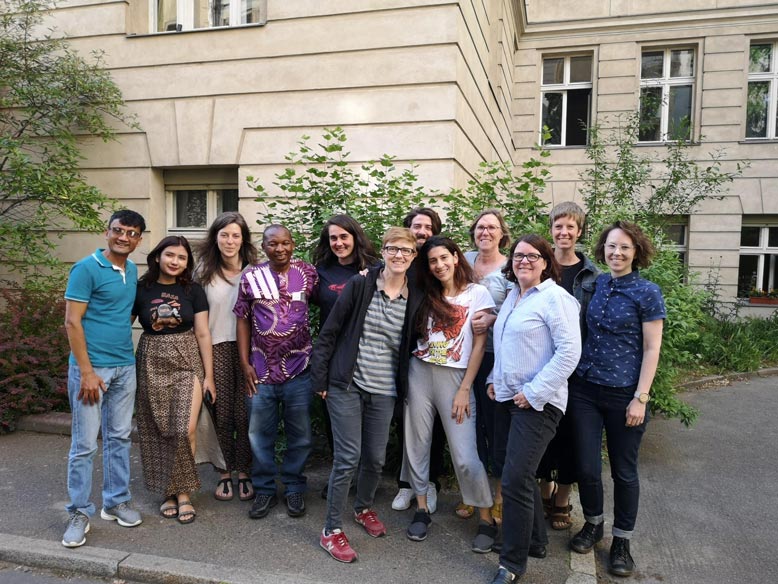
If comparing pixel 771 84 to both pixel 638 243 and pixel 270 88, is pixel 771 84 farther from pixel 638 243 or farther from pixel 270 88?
pixel 638 243

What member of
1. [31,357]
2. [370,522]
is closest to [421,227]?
[370,522]

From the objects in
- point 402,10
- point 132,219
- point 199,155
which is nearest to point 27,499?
point 132,219

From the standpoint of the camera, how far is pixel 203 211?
7.82 metres

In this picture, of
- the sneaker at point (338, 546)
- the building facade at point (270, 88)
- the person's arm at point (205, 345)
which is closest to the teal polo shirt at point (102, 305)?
the person's arm at point (205, 345)

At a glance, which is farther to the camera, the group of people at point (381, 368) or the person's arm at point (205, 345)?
the person's arm at point (205, 345)

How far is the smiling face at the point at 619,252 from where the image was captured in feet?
10.5

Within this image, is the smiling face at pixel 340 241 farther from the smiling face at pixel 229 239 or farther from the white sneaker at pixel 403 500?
the white sneaker at pixel 403 500

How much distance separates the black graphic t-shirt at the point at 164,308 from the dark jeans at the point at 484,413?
2032 millimetres

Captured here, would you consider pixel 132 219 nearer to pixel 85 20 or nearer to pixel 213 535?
pixel 213 535

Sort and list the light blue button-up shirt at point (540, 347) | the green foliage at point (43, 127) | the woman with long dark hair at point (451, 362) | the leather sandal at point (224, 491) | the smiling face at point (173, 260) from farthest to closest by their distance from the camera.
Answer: the green foliage at point (43, 127) → the leather sandal at point (224, 491) → the smiling face at point (173, 260) → the woman with long dark hair at point (451, 362) → the light blue button-up shirt at point (540, 347)

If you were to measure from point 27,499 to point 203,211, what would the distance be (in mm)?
4547

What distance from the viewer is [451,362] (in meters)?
3.41

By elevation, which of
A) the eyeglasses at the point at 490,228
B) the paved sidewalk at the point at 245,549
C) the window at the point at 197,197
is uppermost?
the window at the point at 197,197

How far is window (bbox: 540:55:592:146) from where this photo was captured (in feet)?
46.3
